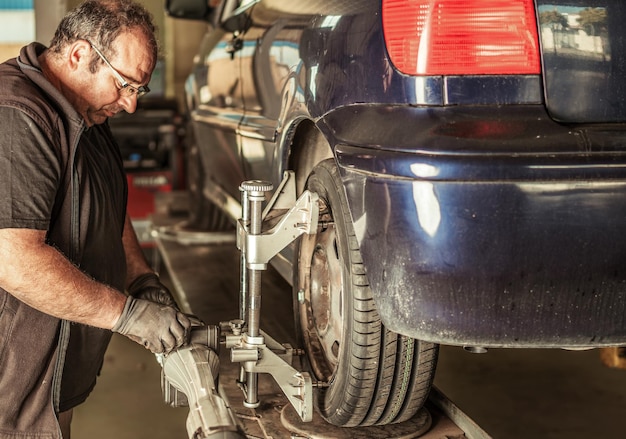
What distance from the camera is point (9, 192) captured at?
1672 millimetres

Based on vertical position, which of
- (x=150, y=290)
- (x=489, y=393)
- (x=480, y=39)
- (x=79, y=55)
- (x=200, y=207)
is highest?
(x=480, y=39)

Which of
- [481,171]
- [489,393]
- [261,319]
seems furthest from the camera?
[489,393]

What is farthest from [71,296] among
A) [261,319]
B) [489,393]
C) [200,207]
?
[200,207]

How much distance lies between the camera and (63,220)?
187 cm

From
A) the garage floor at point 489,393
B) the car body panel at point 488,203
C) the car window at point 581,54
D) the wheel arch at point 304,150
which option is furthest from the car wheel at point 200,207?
the car window at point 581,54

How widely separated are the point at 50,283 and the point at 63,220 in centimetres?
21

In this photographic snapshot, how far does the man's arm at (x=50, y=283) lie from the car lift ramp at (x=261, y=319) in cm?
46

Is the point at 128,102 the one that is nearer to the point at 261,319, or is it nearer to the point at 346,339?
the point at 346,339

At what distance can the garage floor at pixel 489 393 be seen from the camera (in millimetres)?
3111

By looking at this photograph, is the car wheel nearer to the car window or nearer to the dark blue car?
the dark blue car

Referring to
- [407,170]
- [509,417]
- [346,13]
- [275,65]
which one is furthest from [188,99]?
[407,170]

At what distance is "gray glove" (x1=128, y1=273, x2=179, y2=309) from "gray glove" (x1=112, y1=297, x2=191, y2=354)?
1.21 feet

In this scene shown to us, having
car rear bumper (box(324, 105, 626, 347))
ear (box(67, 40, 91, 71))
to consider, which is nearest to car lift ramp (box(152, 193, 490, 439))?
car rear bumper (box(324, 105, 626, 347))

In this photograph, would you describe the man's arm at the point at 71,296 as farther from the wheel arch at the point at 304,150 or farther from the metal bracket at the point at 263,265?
the wheel arch at the point at 304,150
